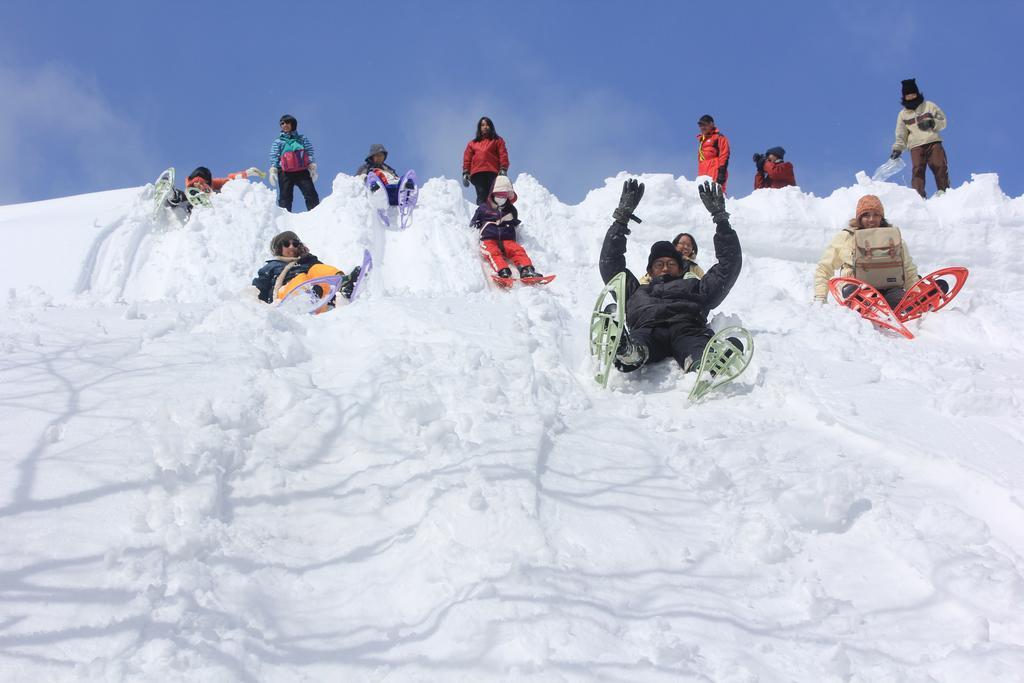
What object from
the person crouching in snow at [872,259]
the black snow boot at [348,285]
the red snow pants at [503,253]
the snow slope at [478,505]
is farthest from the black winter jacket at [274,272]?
the person crouching in snow at [872,259]

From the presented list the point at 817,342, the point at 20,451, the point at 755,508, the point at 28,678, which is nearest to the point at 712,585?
the point at 755,508

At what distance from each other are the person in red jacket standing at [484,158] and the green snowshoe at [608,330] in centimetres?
433

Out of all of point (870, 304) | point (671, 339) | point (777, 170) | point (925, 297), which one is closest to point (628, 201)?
point (671, 339)

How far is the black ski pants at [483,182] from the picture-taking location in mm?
7988

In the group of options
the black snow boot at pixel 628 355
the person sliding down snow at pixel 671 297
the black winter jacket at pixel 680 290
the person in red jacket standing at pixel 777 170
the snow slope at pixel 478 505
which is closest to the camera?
the snow slope at pixel 478 505

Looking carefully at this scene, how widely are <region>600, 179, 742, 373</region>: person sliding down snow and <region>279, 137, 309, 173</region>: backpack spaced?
18.7ft

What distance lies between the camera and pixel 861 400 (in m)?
3.42

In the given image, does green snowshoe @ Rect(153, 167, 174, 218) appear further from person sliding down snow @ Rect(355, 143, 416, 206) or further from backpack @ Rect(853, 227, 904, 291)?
backpack @ Rect(853, 227, 904, 291)

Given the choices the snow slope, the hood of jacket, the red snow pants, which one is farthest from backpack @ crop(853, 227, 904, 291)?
the hood of jacket

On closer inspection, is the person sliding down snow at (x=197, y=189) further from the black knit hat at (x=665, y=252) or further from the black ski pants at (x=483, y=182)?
the black knit hat at (x=665, y=252)

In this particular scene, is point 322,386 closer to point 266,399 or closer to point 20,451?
point 266,399

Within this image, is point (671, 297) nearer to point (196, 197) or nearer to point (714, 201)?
point (714, 201)

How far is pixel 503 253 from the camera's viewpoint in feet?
23.2

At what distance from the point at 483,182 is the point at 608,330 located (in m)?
4.69
